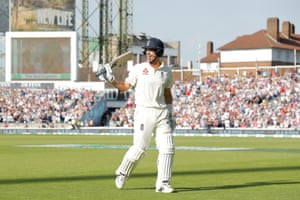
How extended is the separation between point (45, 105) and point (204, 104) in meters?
12.1

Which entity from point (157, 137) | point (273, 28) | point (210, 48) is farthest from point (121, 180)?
point (210, 48)

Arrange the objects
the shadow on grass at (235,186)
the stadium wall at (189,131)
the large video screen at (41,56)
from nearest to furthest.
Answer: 1. the shadow on grass at (235,186)
2. the stadium wall at (189,131)
3. the large video screen at (41,56)

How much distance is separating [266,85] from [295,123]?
6568 millimetres

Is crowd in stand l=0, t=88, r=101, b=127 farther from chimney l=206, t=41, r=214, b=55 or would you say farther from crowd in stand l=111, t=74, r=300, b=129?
chimney l=206, t=41, r=214, b=55

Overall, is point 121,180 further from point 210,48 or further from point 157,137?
point 210,48

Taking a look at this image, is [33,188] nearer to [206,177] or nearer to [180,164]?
[206,177]

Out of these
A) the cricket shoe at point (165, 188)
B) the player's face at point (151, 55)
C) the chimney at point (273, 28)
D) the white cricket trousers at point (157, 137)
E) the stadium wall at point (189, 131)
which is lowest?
the stadium wall at point (189, 131)

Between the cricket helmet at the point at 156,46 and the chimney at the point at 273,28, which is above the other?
the chimney at the point at 273,28

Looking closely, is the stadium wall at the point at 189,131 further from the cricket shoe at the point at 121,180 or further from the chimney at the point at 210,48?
the chimney at the point at 210,48

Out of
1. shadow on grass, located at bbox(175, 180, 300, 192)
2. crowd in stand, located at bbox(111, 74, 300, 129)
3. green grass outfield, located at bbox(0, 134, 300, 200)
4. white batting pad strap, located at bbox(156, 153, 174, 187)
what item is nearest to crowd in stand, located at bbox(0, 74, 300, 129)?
crowd in stand, located at bbox(111, 74, 300, 129)

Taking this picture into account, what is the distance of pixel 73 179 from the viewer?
13.2 m

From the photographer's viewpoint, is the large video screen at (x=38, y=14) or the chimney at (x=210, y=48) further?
the chimney at (x=210, y=48)

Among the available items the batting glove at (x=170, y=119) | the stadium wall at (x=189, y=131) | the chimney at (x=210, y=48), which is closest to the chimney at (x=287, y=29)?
the chimney at (x=210, y=48)

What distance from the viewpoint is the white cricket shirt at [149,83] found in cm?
1102
